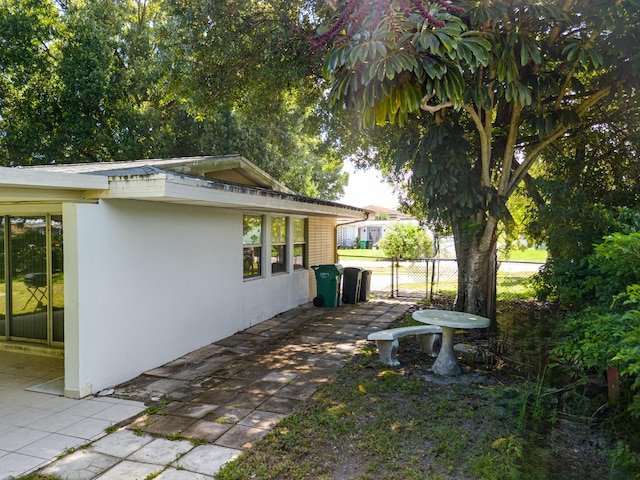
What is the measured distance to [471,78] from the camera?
577 centimetres

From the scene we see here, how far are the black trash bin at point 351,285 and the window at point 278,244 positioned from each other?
198cm

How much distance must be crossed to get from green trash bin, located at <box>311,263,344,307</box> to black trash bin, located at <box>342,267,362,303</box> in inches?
24.3

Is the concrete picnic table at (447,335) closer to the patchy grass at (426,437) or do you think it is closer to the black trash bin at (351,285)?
the patchy grass at (426,437)

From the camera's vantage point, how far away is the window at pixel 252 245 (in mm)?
8205

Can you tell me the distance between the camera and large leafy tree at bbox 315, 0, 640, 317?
413 centimetres

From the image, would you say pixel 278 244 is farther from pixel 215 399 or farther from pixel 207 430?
pixel 207 430

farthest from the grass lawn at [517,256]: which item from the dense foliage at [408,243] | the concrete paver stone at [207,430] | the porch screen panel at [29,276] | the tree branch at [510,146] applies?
the concrete paver stone at [207,430]

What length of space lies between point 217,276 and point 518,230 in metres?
7.79

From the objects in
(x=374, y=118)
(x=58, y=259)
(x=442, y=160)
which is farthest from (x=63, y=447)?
(x=442, y=160)

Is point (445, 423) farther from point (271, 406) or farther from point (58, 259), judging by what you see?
point (58, 259)

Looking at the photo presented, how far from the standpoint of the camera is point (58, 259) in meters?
5.86

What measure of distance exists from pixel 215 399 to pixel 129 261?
200 centimetres

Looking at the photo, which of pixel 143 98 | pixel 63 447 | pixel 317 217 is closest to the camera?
pixel 63 447

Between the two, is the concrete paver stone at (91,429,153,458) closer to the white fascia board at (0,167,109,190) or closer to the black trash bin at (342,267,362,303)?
the white fascia board at (0,167,109,190)
